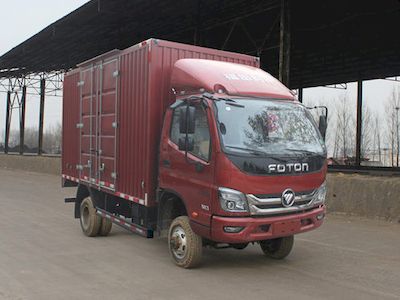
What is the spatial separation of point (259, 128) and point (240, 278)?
83.2 inches

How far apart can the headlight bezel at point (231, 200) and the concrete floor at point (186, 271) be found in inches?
40.0

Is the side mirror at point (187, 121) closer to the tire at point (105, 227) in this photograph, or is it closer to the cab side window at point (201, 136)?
the cab side window at point (201, 136)

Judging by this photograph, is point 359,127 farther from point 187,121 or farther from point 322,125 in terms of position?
point 187,121

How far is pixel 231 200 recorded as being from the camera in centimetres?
649

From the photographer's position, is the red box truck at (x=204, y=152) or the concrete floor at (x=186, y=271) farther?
the red box truck at (x=204, y=152)

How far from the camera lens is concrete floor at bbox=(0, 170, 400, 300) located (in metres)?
6.20

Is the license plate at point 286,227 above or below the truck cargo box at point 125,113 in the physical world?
below

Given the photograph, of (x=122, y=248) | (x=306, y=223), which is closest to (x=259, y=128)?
(x=306, y=223)

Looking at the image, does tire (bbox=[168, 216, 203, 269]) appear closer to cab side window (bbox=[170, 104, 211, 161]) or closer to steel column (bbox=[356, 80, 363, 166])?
cab side window (bbox=[170, 104, 211, 161])

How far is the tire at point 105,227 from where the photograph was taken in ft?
32.4

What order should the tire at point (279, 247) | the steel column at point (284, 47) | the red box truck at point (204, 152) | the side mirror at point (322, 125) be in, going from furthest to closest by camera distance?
the steel column at point (284, 47) < the tire at point (279, 247) < the side mirror at point (322, 125) < the red box truck at point (204, 152)

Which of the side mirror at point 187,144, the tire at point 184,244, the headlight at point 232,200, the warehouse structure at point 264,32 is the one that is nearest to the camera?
the headlight at point 232,200

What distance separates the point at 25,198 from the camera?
17109 millimetres

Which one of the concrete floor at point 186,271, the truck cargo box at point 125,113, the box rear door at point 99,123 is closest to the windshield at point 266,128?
the truck cargo box at point 125,113
